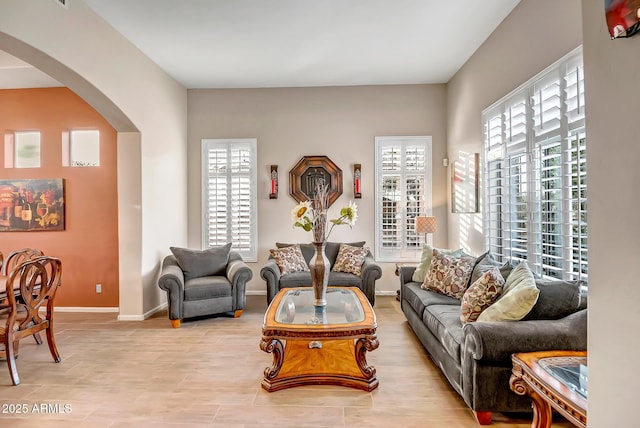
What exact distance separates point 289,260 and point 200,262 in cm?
125

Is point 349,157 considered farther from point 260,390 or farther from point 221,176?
point 260,390

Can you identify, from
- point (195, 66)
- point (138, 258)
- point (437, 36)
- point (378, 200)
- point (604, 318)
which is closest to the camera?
point (604, 318)

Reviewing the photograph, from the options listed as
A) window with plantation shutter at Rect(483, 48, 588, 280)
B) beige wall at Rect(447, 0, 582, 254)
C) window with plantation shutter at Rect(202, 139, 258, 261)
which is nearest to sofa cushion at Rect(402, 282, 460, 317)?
window with plantation shutter at Rect(483, 48, 588, 280)

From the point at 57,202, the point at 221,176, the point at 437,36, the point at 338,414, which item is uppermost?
the point at 437,36

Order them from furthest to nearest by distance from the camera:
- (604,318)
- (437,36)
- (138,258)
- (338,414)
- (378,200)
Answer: (378,200) < (138,258) < (437,36) < (338,414) < (604,318)

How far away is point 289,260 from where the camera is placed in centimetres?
535

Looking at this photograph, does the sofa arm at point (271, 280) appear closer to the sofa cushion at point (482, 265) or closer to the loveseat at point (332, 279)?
the loveseat at point (332, 279)

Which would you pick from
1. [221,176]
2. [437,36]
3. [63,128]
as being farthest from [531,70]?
[63,128]

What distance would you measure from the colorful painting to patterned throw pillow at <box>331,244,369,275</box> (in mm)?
4091

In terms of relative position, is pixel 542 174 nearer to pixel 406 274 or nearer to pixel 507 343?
pixel 507 343

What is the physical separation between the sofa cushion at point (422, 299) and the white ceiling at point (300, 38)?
9.87 feet

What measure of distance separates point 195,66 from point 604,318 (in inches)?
218

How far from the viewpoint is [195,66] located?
5297 mm

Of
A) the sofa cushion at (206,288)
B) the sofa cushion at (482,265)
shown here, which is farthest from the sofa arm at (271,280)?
the sofa cushion at (482,265)
